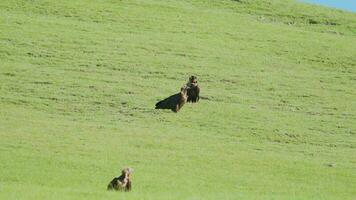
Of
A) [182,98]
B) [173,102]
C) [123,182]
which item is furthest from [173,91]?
[123,182]

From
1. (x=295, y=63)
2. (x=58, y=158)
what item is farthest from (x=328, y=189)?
(x=295, y=63)

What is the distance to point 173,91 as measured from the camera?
1321 inches

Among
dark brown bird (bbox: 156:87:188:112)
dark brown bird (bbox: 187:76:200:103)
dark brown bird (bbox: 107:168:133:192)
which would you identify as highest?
dark brown bird (bbox: 187:76:200:103)

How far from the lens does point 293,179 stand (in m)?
21.8

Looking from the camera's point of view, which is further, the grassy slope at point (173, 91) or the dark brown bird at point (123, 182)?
the grassy slope at point (173, 91)

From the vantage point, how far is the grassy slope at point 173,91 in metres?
20.7

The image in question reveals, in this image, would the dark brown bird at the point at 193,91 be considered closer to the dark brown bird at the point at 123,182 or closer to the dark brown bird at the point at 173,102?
the dark brown bird at the point at 173,102

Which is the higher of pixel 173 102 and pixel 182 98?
pixel 182 98

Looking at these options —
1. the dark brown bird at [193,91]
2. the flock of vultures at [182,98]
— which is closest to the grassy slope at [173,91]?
the dark brown bird at [193,91]

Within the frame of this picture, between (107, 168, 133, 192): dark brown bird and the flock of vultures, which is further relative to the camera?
the flock of vultures

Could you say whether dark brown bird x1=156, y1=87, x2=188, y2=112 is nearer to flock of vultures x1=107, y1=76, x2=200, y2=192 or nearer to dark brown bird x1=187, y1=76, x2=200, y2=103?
flock of vultures x1=107, y1=76, x2=200, y2=192

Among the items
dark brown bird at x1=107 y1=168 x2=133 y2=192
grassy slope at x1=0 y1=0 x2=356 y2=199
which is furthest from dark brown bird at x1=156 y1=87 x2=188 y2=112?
dark brown bird at x1=107 y1=168 x2=133 y2=192

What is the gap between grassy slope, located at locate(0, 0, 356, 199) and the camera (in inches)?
813

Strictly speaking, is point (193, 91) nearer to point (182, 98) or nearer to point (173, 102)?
point (182, 98)
